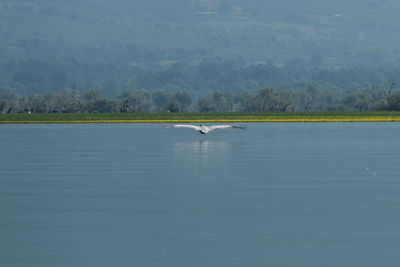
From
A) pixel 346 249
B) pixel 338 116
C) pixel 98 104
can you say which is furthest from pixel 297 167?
pixel 98 104

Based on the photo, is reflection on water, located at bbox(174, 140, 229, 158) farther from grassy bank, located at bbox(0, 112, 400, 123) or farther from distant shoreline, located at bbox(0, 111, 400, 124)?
grassy bank, located at bbox(0, 112, 400, 123)

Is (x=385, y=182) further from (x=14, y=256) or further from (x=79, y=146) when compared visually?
(x=79, y=146)

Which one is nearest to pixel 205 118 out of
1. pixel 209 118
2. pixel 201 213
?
pixel 209 118

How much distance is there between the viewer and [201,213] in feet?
73.3

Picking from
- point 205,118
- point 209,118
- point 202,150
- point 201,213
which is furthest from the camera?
point 205,118

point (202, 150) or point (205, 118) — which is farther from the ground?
point (202, 150)

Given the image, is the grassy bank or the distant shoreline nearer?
the distant shoreline

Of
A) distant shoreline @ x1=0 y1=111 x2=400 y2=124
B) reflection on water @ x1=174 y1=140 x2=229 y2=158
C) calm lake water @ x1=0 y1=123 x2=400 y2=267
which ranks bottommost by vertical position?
distant shoreline @ x1=0 y1=111 x2=400 y2=124

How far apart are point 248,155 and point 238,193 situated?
18.9m

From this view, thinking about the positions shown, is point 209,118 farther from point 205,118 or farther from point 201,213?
point 201,213

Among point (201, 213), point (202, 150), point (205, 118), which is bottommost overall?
point (205, 118)

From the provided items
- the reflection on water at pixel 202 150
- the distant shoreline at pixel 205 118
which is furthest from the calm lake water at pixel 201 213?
the distant shoreline at pixel 205 118

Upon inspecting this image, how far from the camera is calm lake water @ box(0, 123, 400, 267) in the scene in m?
17.5

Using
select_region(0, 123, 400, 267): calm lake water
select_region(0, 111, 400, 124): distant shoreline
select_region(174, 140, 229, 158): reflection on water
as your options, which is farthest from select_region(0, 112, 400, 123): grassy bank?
select_region(0, 123, 400, 267): calm lake water
